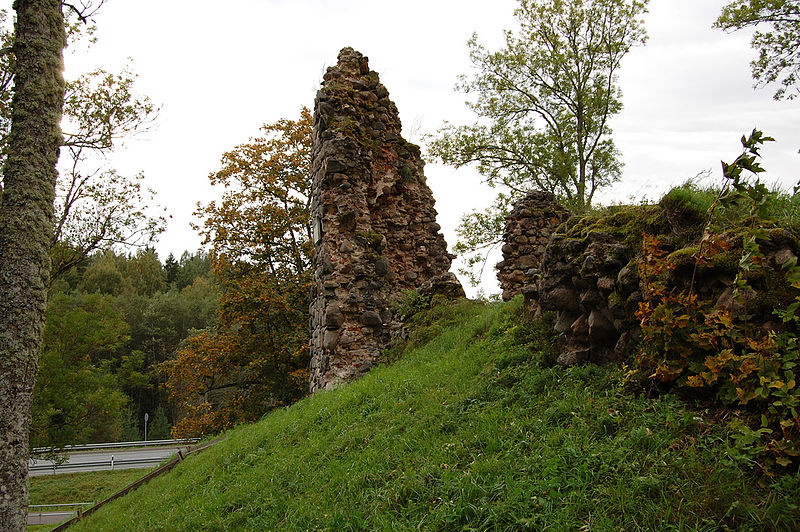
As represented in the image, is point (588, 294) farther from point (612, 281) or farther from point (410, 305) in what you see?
point (410, 305)

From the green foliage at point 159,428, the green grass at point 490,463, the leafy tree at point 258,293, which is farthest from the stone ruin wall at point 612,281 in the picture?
the green foliage at point 159,428

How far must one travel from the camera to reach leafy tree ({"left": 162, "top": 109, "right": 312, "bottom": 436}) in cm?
1664

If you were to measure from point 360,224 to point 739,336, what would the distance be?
8.06m

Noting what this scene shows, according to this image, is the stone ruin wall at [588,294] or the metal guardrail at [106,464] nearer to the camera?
the stone ruin wall at [588,294]

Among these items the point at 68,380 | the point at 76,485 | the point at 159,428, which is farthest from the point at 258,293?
the point at 159,428

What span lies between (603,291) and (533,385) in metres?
1.05

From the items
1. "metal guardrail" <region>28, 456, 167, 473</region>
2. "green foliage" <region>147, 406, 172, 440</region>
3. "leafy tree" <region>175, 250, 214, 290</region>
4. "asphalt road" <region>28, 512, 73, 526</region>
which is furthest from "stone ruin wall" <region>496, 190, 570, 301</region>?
"leafy tree" <region>175, 250, 214, 290</region>

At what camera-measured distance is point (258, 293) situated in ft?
54.9

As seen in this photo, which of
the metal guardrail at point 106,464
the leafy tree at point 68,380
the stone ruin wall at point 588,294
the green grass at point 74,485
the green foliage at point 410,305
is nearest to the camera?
the stone ruin wall at point 588,294

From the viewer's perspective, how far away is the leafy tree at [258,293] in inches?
655

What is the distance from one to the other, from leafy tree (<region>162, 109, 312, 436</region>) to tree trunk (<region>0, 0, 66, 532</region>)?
10.8 metres

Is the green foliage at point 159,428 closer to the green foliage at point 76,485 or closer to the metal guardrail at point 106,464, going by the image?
the metal guardrail at point 106,464

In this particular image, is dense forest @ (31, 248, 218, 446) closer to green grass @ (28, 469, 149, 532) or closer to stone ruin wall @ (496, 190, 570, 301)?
green grass @ (28, 469, 149, 532)

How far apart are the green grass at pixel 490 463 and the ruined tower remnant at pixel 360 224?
2821 mm
